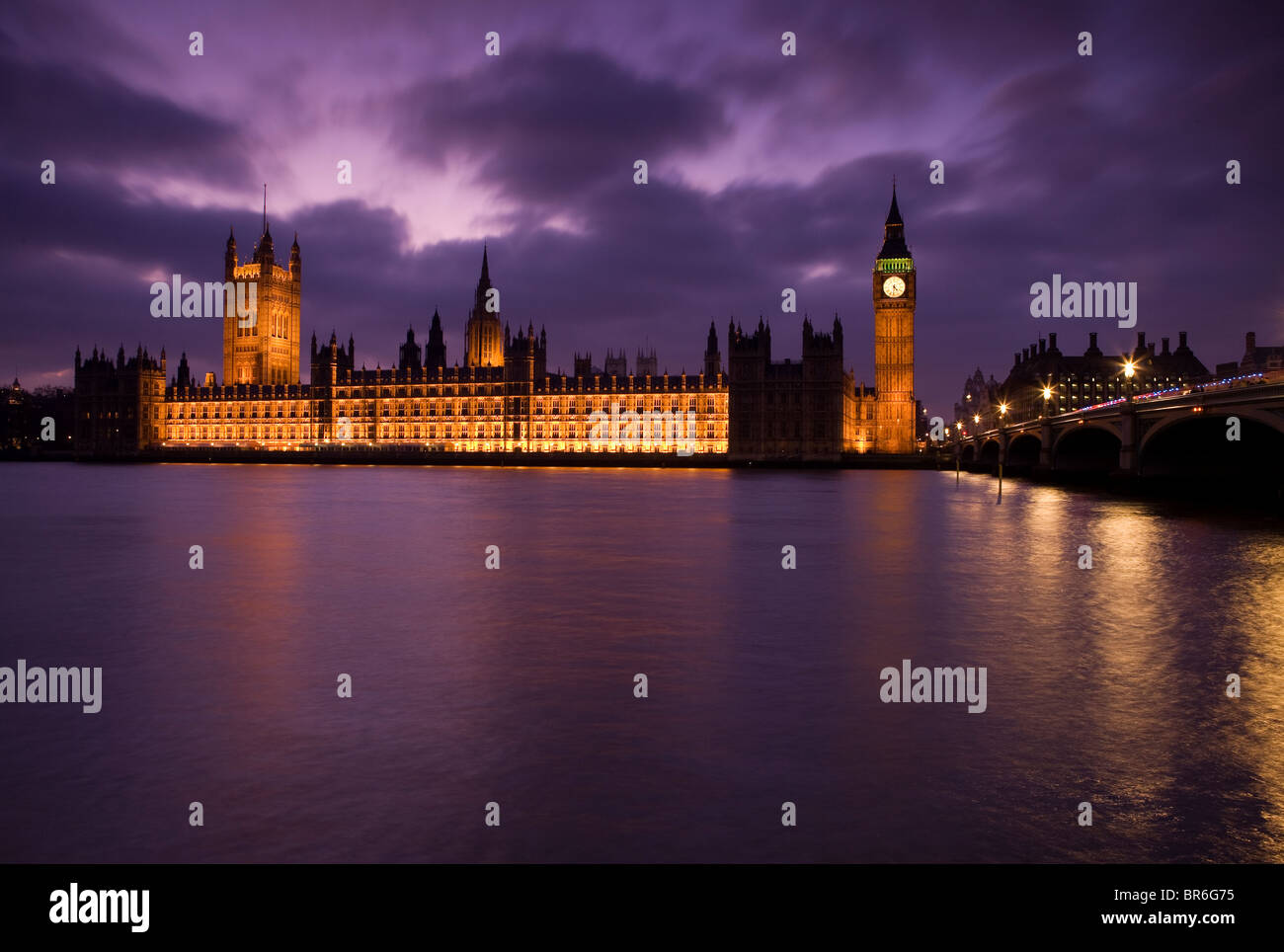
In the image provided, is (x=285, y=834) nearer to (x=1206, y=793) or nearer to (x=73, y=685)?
(x=73, y=685)

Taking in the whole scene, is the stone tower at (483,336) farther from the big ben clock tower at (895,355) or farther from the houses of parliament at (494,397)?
the big ben clock tower at (895,355)

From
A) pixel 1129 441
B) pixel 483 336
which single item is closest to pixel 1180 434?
pixel 1129 441

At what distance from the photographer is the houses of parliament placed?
130m

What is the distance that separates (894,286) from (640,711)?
5700 inches

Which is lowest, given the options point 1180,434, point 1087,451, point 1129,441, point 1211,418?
point 1087,451

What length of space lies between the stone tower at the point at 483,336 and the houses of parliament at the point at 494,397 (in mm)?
328

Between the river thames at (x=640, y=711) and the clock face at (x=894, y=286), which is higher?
the clock face at (x=894, y=286)

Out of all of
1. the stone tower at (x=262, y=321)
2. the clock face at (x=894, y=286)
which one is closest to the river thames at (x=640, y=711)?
the clock face at (x=894, y=286)

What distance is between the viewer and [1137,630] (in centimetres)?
1365

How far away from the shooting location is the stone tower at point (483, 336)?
162 m

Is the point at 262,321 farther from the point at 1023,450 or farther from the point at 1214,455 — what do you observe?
the point at 1214,455

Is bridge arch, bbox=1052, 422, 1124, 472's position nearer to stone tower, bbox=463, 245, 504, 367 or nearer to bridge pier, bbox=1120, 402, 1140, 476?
bridge pier, bbox=1120, 402, 1140, 476

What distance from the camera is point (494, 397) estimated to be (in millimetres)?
146625
